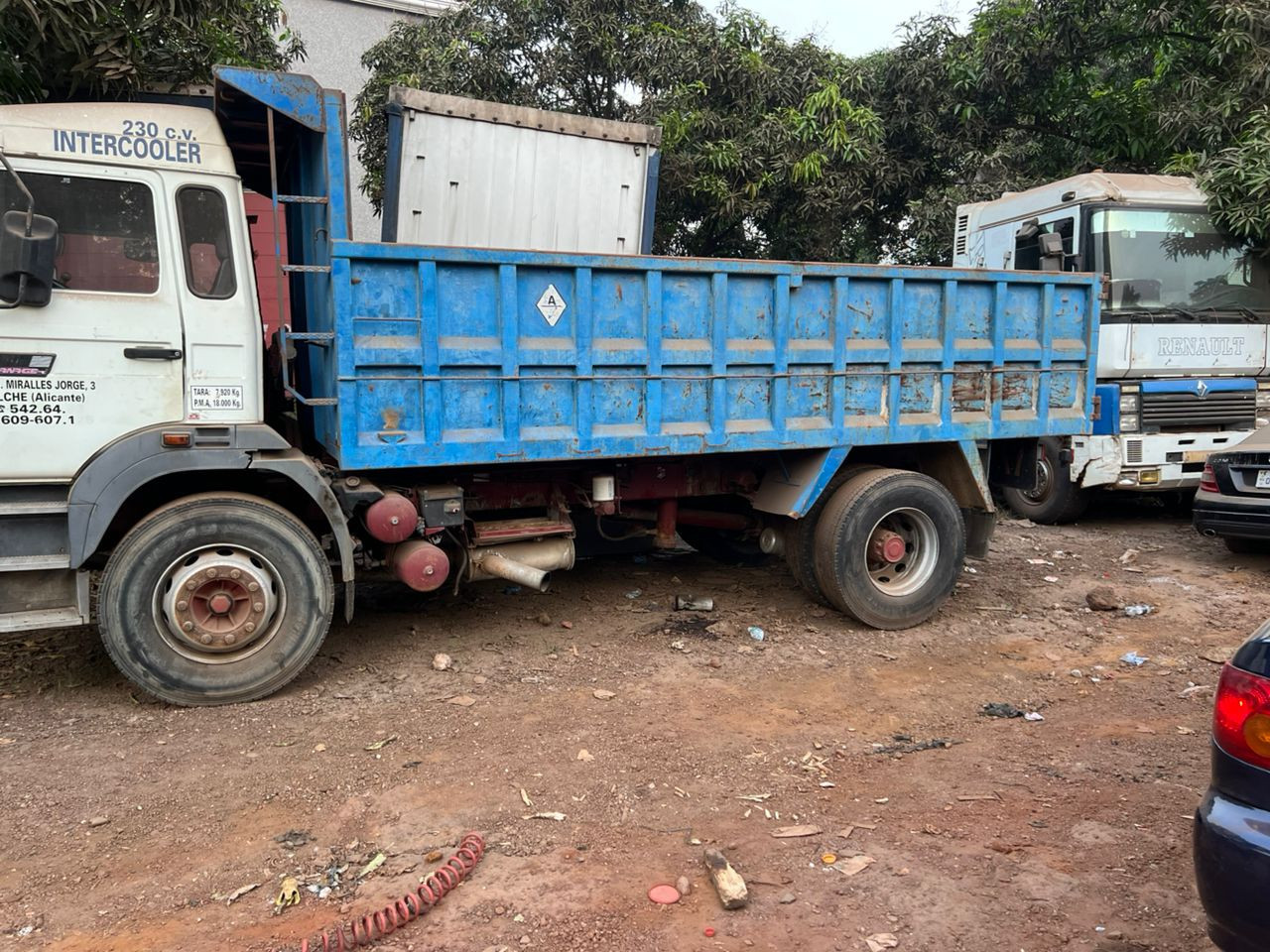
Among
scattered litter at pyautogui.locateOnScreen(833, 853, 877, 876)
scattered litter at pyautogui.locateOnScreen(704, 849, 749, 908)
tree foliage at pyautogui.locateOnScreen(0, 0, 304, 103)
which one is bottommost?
scattered litter at pyautogui.locateOnScreen(833, 853, 877, 876)

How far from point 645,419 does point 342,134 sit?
1925mm

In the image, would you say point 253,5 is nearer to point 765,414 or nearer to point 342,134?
point 342,134

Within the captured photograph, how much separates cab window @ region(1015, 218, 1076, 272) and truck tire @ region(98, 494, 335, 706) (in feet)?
21.7

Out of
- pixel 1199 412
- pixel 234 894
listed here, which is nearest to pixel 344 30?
pixel 1199 412

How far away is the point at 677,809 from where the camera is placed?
10.8 feet

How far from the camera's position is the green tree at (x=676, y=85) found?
32.1ft

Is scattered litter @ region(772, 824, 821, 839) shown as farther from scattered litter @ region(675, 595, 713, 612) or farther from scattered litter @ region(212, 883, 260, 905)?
scattered litter @ region(675, 595, 713, 612)

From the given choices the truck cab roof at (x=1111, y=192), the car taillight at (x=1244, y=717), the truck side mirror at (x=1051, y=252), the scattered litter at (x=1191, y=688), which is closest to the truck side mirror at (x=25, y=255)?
the car taillight at (x=1244, y=717)

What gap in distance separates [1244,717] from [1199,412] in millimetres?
7087

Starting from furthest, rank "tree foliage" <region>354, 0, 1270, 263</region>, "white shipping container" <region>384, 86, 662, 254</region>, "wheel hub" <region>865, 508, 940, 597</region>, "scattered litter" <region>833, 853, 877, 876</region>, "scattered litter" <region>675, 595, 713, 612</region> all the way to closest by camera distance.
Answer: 1. "tree foliage" <region>354, 0, 1270, 263</region>
2. "scattered litter" <region>675, 595, 713, 612</region>
3. "wheel hub" <region>865, 508, 940, 597</region>
4. "white shipping container" <region>384, 86, 662, 254</region>
5. "scattered litter" <region>833, 853, 877, 876</region>

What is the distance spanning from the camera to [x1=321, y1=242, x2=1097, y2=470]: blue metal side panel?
419 centimetres

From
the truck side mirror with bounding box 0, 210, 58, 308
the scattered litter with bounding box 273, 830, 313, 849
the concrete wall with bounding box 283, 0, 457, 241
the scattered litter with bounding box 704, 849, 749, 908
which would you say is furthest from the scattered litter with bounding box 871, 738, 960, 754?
the concrete wall with bounding box 283, 0, 457, 241

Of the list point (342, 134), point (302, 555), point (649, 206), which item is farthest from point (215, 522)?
point (649, 206)

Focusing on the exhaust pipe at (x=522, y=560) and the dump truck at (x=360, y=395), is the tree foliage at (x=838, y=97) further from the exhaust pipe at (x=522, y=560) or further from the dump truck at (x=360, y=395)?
the exhaust pipe at (x=522, y=560)
